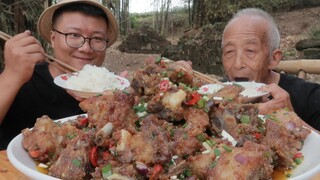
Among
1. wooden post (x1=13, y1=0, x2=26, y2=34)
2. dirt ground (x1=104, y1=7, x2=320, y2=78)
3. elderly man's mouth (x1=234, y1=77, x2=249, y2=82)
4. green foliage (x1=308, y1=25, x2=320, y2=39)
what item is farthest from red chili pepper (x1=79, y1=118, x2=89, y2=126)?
green foliage (x1=308, y1=25, x2=320, y2=39)

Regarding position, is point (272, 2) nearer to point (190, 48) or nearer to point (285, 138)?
point (190, 48)

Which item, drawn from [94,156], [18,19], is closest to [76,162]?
[94,156]

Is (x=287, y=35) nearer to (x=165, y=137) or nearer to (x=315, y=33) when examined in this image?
(x=315, y=33)

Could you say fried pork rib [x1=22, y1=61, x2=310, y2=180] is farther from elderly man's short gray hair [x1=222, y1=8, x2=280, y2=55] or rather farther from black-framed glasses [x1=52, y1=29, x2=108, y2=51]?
elderly man's short gray hair [x1=222, y1=8, x2=280, y2=55]

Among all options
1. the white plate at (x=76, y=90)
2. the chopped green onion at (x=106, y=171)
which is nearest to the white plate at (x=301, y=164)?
the chopped green onion at (x=106, y=171)

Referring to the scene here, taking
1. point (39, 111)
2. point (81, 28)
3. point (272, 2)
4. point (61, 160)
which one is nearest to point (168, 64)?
point (61, 160)

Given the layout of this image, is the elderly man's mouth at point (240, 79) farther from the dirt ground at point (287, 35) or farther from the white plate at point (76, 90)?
the dirt ground at point (287, 35)
